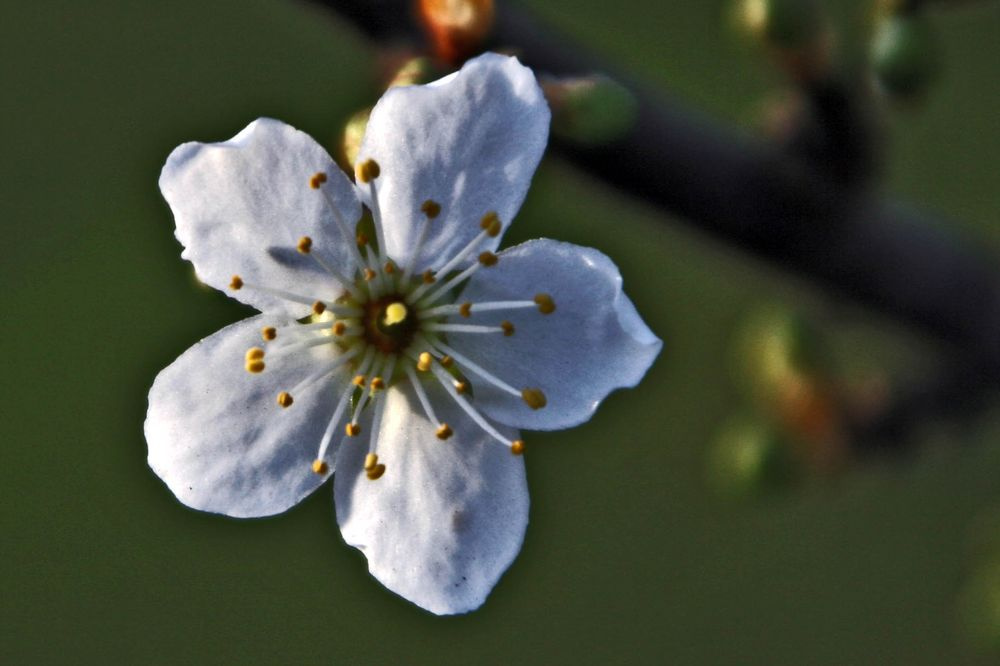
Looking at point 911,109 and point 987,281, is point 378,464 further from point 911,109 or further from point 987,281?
point 987,281

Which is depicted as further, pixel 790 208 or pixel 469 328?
pixel 790 208

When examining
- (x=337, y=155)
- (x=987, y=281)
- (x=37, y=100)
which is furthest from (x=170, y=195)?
(x=37, y=100)

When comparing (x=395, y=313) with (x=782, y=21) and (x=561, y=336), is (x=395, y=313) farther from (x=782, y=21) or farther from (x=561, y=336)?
(x=782, y=21)

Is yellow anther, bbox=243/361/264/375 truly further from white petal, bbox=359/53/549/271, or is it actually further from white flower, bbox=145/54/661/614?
white petal, bbox=359/53/549/271

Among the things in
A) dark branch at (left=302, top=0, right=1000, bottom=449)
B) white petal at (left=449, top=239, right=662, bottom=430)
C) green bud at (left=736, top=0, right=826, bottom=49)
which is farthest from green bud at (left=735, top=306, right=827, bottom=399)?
white petal at (left=449, top=239, right=662, bottom=430)

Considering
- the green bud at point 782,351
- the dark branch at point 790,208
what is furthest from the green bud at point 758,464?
the dark branch at point 790,208

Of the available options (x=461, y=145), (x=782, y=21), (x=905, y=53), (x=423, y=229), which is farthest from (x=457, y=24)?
(x=905, y=53)
